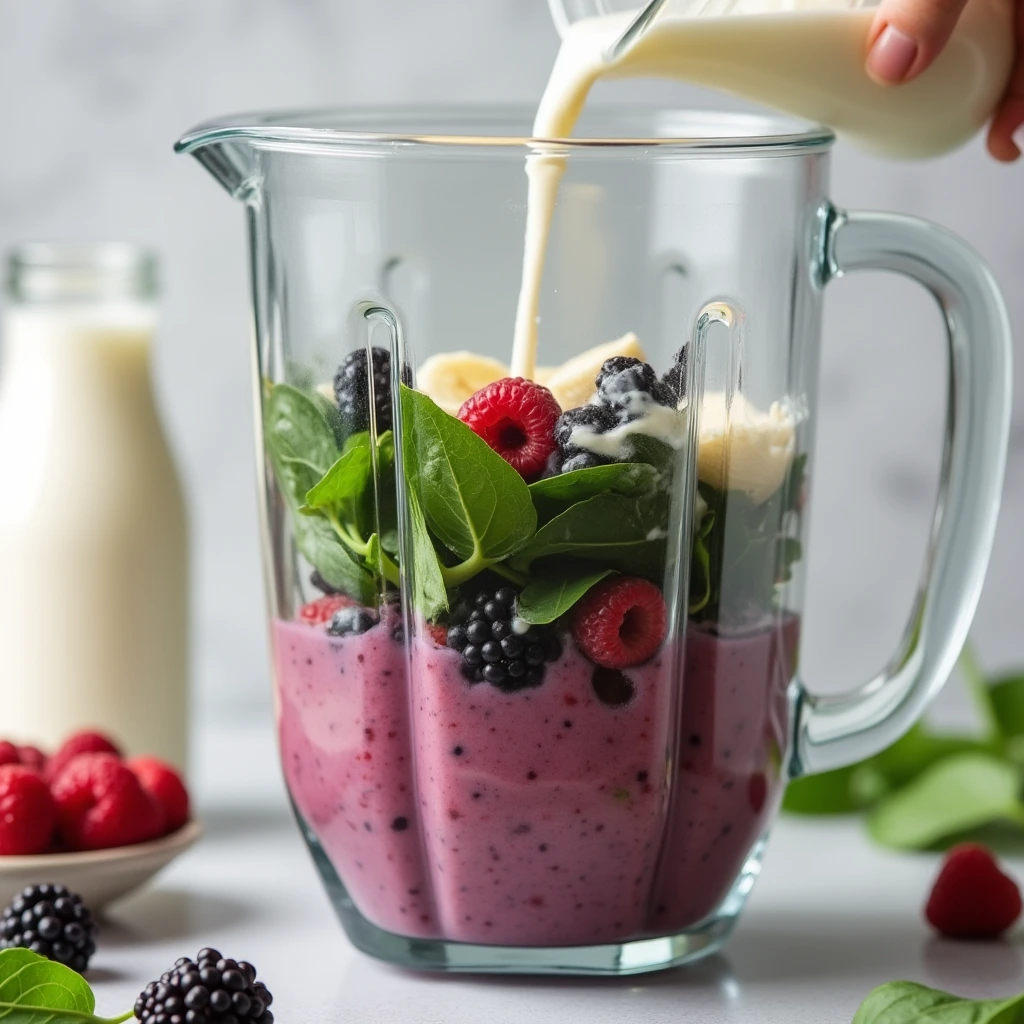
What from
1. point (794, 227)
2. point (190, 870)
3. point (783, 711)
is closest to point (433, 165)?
point (794, 227)

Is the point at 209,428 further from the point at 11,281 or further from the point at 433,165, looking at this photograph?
the point at 433,165

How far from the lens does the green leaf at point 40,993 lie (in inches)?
31.6

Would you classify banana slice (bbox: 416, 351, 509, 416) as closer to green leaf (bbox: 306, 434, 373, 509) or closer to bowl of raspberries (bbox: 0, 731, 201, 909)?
green leaf (bbox: 306, 434, 373, 509)

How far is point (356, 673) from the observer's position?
2.96 feet

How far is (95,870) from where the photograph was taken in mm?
1040

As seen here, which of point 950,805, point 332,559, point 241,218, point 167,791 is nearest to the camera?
point 332,559

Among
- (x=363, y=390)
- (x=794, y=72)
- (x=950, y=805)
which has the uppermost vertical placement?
(x=794, y=72)

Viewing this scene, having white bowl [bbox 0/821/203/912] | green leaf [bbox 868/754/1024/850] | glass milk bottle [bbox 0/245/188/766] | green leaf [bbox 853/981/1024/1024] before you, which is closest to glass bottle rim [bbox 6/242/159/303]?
glass milk bottle [bbox 0/245/188/766]

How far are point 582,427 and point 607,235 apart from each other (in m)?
0.12

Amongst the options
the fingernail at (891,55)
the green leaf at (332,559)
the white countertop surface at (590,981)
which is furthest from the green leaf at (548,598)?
the fingernail at (891,55)

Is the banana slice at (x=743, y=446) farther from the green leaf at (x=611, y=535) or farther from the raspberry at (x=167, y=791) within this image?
the raspberry at (x=167, y=791)

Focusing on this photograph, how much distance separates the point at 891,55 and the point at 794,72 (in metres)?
0.06

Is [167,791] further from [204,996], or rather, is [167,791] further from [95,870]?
[204,996]

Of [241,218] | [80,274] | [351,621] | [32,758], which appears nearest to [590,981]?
[351,621]
